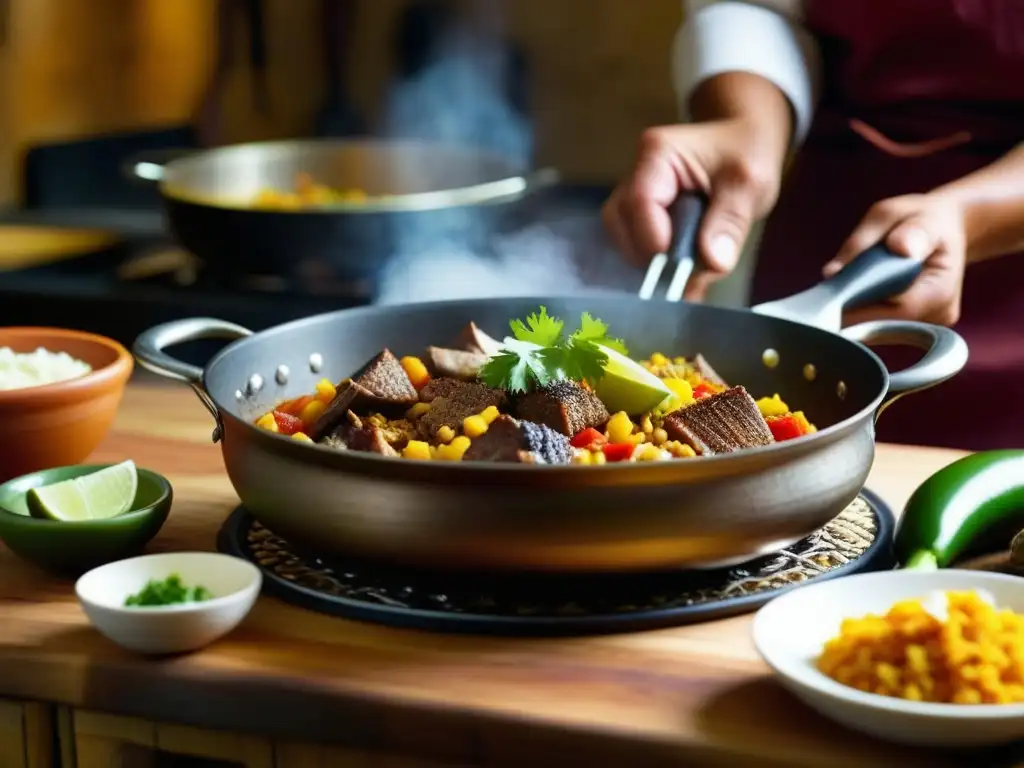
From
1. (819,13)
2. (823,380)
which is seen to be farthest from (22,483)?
(819,13)

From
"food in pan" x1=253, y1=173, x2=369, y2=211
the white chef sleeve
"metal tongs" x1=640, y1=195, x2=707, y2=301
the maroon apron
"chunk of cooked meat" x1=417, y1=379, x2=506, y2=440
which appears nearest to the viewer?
"chunk of cooked meat" x1=417, y1=379, x2=506, y2=440

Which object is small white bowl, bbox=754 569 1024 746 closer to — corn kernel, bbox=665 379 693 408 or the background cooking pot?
corn kernel, bbox=665 379 693 408

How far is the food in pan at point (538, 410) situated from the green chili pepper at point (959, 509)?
17 centimetres

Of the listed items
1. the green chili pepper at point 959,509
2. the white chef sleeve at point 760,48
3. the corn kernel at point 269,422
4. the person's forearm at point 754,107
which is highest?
the white chef sleeve at point 760,48

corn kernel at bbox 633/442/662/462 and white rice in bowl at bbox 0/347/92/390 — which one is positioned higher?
corn kernel at bbox 633/442/662/462

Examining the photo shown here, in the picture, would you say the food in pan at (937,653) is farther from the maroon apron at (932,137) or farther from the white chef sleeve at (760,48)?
the white chef sleeve at (760,48)

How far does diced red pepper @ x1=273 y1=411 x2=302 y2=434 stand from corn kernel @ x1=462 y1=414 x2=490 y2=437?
232 mm

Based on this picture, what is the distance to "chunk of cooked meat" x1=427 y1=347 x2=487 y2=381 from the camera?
5.49 feet

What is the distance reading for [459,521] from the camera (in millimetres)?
1228

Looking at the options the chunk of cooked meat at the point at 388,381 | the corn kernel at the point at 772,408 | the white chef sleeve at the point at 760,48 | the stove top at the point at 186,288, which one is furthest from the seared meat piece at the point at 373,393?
the white chef sleeve at the point at 760,48

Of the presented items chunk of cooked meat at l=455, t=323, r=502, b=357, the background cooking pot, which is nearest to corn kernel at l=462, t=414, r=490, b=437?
chunk of cooked meat at l=455, t=323, r=502, b=357

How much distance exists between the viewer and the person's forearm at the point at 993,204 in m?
2.08

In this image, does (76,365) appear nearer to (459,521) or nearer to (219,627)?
(219,627)

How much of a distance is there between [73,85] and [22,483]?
2.85 m
